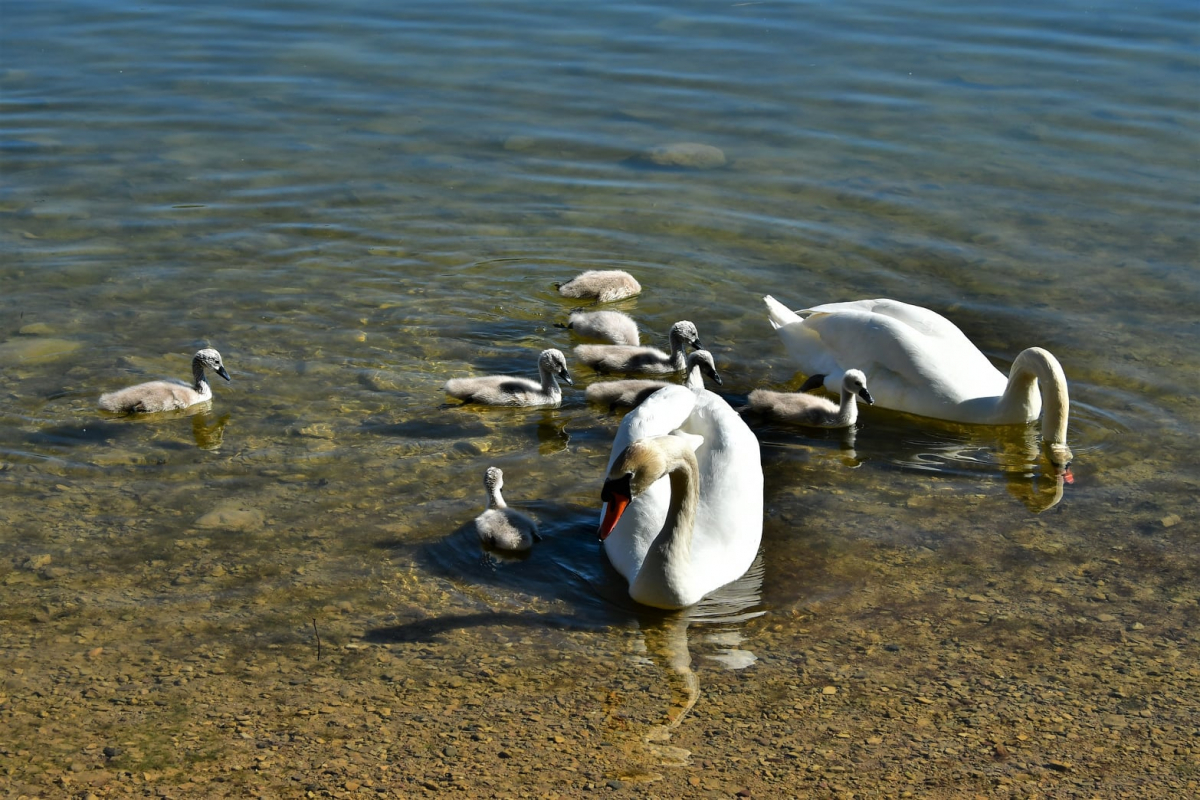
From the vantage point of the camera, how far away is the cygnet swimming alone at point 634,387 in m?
9.67

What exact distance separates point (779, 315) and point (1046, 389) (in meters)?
2.28

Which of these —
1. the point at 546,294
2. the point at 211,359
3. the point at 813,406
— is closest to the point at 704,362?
the point at 813,406

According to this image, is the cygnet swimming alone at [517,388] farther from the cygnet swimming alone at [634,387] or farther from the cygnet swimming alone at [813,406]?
the cygnet swimming alone at [813,406]

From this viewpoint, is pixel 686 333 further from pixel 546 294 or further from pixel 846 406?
pixel 546 294

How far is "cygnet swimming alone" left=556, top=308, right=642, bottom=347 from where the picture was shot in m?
10.7

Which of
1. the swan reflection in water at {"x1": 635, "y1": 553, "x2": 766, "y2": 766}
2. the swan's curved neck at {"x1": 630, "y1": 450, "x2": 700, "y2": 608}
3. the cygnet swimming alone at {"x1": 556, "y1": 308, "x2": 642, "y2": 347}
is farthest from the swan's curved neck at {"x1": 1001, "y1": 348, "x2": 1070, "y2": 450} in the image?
the swan's curved neck at {"x1": 630, "y1": 450, "x2": 700, "y2": 608}

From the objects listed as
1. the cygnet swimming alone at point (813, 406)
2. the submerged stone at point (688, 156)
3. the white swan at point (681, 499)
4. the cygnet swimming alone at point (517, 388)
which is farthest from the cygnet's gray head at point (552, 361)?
the submerged stone at point (688, 156)

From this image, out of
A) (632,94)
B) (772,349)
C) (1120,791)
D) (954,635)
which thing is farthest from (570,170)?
(1120,791)

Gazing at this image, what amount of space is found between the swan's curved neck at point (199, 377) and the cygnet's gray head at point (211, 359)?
0.10ft

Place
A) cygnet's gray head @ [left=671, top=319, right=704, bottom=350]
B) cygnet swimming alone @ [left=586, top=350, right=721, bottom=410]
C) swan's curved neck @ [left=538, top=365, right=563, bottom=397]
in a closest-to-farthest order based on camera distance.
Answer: cygnet swimming alone @ [left=586, top=350, right=721, bottom=410], swan's curved neck @ [left=538, top=365, right=563, bottom=397], cygnet's gray head @ [left=671, top=319, right=704, bottom=350]

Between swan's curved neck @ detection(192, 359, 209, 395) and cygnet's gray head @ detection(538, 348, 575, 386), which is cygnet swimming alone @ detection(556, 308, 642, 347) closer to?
cygnet's gray head @ detection(538, 348, 575, 386)

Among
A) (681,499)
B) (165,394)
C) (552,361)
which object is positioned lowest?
(165,394)

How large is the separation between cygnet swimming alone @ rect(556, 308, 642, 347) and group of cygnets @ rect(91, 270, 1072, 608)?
0.04 ft

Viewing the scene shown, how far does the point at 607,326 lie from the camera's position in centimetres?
1069
